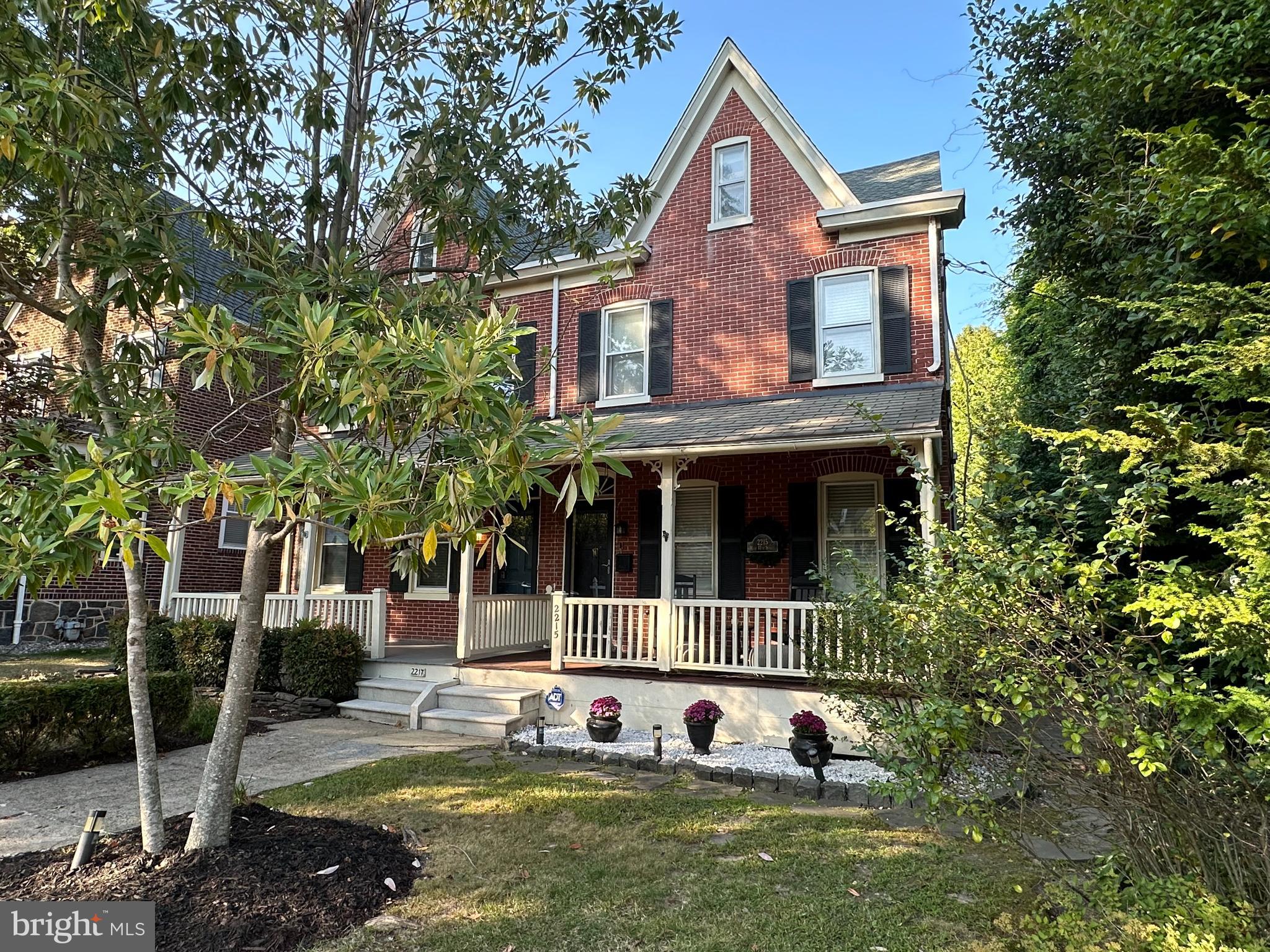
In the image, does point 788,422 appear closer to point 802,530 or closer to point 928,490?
point 802,530

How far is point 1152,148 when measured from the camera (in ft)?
21.3

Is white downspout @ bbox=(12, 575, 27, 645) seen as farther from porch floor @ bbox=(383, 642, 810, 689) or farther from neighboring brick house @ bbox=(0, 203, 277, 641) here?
porch floor @ bbox=(383, 642, 810, 689)

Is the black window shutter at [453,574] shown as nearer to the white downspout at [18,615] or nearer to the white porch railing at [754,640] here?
the white porch railing at [754,640]

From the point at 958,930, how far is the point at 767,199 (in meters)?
9.89

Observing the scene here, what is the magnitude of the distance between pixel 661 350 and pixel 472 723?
6.15 meters

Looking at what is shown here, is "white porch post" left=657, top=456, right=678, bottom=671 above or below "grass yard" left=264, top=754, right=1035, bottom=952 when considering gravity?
above

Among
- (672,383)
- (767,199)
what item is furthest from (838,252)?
(672,383)

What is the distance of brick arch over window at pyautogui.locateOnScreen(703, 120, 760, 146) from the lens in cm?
1131

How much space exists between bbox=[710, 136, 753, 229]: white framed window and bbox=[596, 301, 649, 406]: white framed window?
1828mm

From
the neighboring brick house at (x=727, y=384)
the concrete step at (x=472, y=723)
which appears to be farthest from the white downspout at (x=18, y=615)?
the concrete step at (x=472, y=723)

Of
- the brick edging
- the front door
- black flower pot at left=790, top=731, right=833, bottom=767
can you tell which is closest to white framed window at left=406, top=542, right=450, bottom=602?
the front door

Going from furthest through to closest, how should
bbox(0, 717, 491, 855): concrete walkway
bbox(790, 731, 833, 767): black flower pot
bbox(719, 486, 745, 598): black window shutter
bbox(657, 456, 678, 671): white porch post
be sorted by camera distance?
bbox(719, 486, 745, 598): black window shutter, bbox(657, 456, 678, 671): white porch post, bbox(790, 731, 833, 767): black flower pot, bbox(0, 717, 491, 855): concrete walkway

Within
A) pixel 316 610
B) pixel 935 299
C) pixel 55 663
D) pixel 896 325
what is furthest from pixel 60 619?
pixel 935 299

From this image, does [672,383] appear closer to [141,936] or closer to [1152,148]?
[1152,148]
